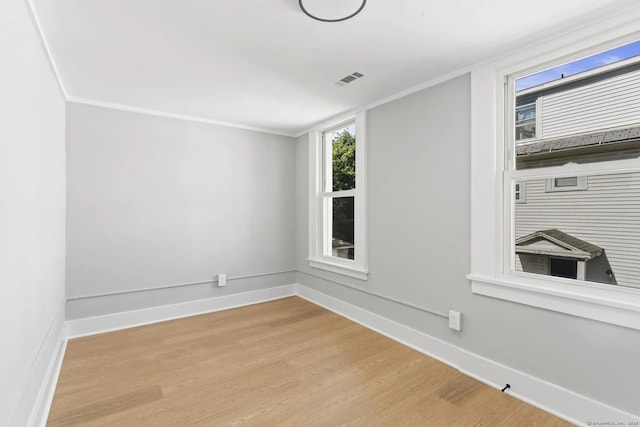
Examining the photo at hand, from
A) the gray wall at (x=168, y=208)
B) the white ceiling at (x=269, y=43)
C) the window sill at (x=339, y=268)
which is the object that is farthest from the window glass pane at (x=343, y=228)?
the white ceiling at (x=269, y=43)

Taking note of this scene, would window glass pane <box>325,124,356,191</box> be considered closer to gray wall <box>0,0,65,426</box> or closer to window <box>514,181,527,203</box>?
window <box>514,181,527,203</box>

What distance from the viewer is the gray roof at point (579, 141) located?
1.78 meters

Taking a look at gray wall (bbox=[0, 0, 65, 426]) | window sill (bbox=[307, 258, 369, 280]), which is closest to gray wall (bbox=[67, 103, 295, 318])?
window sill (bbox=[307, 258, 369, 280])

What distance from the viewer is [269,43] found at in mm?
2066

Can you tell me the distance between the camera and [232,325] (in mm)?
3396

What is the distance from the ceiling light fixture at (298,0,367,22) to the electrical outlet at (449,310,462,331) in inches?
87.3

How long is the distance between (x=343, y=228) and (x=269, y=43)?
7.68 ft

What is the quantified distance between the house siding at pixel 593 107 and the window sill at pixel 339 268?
6.69ft

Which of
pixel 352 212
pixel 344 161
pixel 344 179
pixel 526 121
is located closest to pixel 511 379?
pixel 526 121

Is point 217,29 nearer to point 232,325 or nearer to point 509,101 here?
point 509,101

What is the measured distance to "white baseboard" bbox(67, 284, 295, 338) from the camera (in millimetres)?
3133

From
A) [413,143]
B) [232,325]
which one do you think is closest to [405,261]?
[413,143]

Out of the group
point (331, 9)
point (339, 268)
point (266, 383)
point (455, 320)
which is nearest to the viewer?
point (331, 9)

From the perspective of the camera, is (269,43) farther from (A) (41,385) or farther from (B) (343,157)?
(A) (41,385)
